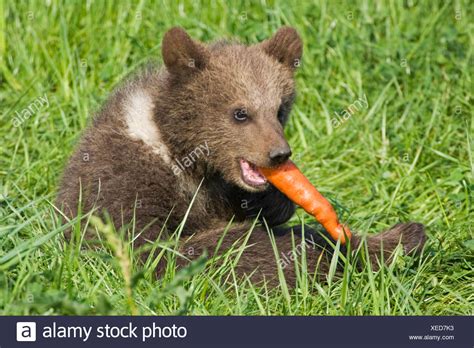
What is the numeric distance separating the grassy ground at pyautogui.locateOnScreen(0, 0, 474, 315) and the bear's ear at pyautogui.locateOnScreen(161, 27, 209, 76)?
3.92 feet

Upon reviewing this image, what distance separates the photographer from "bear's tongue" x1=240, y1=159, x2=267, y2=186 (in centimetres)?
605

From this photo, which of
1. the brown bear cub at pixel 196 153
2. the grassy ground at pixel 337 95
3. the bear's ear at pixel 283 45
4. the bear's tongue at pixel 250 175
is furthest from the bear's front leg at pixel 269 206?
the bear's ear at pixel 283 45

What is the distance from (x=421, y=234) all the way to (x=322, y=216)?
731mm

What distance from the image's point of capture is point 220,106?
603 centimetres

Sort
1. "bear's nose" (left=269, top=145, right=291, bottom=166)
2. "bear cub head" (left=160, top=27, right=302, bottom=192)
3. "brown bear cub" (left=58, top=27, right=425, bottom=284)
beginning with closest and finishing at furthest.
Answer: "bear's nose" (left=269, top=145, right=291, bottom=166), "brown bear cub" (left=58, top=27, right=425, bottom=284), "bear cub head" (left=160, top=27, right=302, bottom=192)

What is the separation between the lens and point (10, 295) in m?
4.74

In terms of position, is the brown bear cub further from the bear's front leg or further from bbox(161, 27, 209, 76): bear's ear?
the bear's front leg

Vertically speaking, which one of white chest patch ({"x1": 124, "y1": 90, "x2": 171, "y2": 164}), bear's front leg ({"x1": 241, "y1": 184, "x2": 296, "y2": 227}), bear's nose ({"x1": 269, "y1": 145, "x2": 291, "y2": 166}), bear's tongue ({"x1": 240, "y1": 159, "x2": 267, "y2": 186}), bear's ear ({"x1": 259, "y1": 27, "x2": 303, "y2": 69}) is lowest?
bear's front leg ({"x1": 241, "y1": 184, "x2": 296, "y2": 227})

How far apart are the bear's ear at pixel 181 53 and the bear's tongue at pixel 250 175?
26.6 inches

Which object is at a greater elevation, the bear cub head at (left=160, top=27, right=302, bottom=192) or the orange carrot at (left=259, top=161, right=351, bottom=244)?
the bear cub head at (left=160, top=27, right=302, bottom=192)

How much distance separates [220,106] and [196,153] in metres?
0.34

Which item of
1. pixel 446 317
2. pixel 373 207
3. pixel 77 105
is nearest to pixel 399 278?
pixel 446 317

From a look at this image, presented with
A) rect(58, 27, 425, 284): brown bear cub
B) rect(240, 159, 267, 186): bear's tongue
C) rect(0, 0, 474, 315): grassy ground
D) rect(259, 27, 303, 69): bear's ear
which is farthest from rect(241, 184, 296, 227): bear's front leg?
rect(259, 27, 303, 69): bear's ear

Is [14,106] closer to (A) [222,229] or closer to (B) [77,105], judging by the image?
(B) [77,105]
